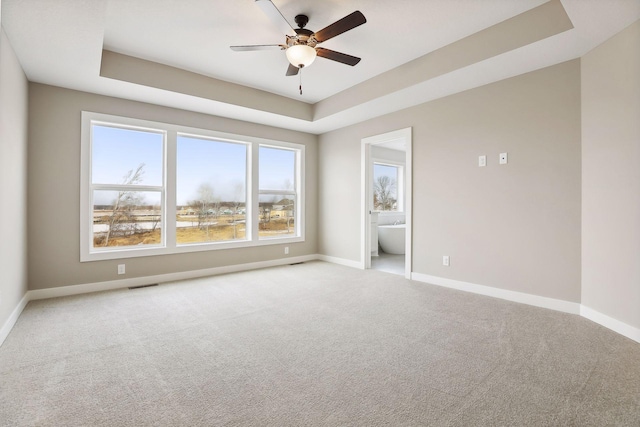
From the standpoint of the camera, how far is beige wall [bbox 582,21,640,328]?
2391mm

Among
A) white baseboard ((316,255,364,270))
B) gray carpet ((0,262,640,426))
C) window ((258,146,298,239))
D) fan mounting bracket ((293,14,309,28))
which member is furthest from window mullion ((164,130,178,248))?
white baseboard ((316,255,364,270))

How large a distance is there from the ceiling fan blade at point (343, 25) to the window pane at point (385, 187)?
523 cm

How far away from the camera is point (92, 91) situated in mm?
3691

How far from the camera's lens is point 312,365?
204 centimetres

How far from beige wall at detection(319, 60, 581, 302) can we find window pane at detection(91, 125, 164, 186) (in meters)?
3.35

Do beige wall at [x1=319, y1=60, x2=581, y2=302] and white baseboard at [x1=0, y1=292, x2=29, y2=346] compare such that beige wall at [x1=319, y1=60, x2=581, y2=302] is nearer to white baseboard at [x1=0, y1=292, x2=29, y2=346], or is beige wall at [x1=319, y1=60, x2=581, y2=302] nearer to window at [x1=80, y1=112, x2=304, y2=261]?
window at [x1=80, y1=112, x2=304, y2=261]

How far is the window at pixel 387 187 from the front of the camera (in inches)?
306

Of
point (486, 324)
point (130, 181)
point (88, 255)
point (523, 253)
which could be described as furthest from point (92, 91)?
point (523, 253)

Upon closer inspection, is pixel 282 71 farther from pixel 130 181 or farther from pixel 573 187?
pixel 573 187

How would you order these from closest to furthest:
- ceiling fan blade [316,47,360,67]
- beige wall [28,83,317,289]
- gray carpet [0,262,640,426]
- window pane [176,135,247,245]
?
gray carpet [0,262,640,426]
ceiling fan blade [316,47,360,67]
beige wall [28,83,317,289]
window pane [176,135,247,245]

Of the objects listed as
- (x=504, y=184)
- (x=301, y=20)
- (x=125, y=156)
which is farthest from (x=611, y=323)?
(x=125, y=156)

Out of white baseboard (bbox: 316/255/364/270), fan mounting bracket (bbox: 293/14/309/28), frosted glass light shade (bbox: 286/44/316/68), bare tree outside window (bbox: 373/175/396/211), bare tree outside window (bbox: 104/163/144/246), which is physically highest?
fan mounting bracket (bbox: 293/14/309/28)

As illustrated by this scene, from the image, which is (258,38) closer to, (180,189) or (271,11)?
(271,11)

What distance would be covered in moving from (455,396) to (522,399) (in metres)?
0.35
